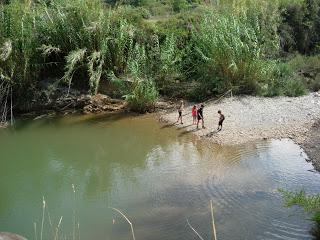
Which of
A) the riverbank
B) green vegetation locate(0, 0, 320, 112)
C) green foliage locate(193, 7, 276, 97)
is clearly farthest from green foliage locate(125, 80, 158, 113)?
green foliage locate(193, 7, 276, 97)

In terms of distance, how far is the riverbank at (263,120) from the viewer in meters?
18.8

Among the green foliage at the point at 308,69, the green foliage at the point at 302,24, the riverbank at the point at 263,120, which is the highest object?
the green foliage at the point at 302,24

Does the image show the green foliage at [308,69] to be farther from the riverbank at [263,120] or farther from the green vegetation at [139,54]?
the riverbank at [263,120]

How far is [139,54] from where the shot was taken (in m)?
23.7

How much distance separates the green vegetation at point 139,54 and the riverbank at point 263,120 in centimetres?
105

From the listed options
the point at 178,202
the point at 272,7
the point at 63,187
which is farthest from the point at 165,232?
the point at 272,7

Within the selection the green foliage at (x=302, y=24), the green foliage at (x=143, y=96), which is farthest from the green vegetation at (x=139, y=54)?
the green foliage at (x=302, y=24)

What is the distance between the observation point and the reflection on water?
12.7 meters

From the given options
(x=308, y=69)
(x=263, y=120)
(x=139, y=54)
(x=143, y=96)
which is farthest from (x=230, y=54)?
(x=308, y=69)

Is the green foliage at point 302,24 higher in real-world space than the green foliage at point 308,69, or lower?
higher

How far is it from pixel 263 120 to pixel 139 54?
7157mm

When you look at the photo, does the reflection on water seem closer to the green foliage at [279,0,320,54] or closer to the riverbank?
the riverbank

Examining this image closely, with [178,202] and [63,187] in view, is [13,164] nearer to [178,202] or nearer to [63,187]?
[63,187]

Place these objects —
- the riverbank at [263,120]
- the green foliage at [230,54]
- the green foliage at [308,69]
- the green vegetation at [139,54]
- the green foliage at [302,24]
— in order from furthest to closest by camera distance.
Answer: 1. the green foliage at [302,24]
2. the green foliage at [308,69]
3. the green vegetation at [139,54]
4. the green foliage at [230,54]
5. the riverbank at [263,120]
